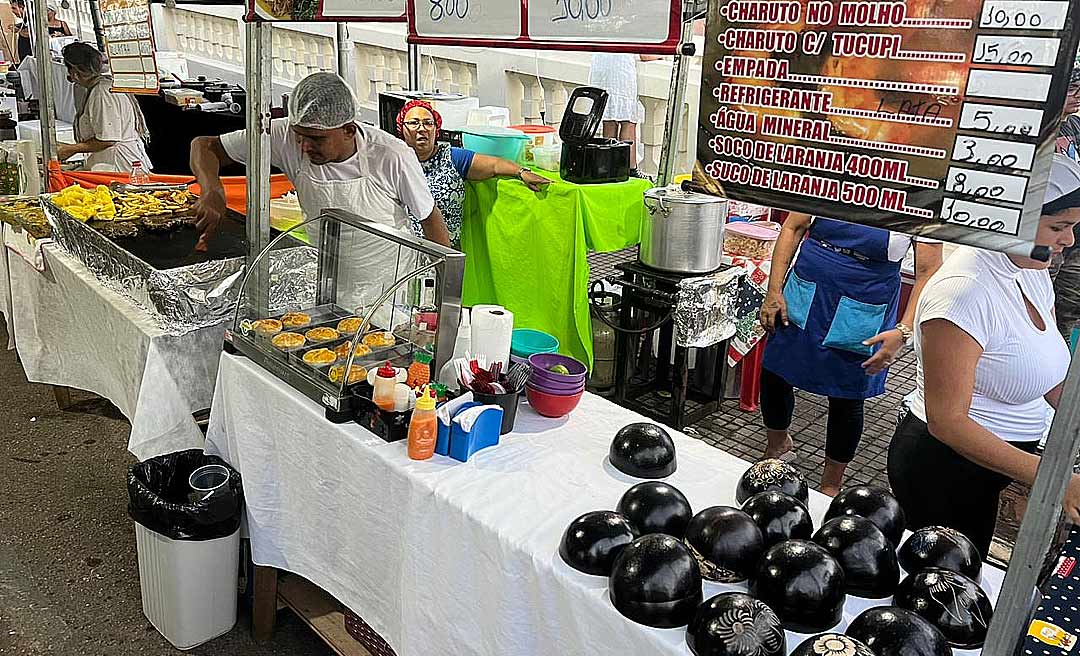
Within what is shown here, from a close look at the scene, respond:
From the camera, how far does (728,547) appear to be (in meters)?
1.50

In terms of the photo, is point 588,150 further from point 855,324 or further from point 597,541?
point 597,541

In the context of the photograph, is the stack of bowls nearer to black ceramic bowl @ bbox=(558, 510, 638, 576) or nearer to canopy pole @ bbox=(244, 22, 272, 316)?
black ceramic bowl @ bbox=(558, 510, 638, 576)

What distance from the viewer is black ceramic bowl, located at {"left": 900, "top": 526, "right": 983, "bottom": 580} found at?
1502mm

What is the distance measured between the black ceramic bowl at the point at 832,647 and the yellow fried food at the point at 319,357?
1453 millimetres

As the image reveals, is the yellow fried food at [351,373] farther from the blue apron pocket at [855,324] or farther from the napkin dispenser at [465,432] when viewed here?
the blue apron pocket at [855,324]

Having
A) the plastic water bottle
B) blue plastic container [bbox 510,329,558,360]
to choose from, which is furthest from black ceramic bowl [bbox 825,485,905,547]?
the plastic water bottle

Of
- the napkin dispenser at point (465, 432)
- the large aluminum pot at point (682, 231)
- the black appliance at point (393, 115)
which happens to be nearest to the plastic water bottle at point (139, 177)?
the black appliance at point (393, 115)

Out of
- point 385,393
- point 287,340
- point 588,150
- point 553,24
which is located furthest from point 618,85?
point 385,393

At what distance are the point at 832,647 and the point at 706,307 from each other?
2.69 meters

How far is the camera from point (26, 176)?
16.7ft

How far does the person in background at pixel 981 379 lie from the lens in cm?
186

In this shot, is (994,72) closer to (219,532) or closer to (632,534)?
(632,534)

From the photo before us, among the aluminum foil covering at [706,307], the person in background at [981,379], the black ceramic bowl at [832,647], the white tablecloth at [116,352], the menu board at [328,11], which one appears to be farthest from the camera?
the aluminum foil covering at [706,307]

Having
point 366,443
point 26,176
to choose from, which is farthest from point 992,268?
point 26,176
